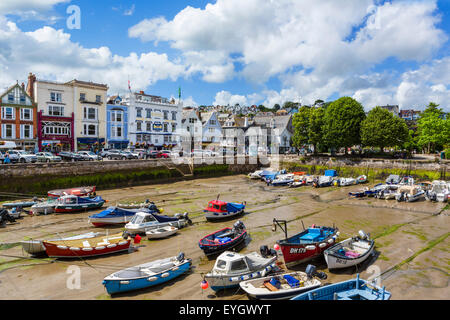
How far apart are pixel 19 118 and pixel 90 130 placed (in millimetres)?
10050

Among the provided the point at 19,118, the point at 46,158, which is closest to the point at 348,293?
the point at 46,158

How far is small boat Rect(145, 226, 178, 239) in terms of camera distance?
56.3 feet

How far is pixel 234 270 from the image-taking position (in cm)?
1164

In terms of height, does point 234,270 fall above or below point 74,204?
below

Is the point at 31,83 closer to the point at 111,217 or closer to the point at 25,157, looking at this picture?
the point at 25,157

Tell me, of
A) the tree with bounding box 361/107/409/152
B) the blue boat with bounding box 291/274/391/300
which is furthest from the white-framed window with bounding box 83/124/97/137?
the blue boat with bounding box 291/274/391/300

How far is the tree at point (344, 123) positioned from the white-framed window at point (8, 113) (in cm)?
5018

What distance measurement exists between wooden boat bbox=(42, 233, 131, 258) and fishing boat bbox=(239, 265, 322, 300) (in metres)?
7.79

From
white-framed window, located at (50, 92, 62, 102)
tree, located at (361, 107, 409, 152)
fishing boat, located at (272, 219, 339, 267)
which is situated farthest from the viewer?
white-framed window, located at (50, 92, 62, 102)

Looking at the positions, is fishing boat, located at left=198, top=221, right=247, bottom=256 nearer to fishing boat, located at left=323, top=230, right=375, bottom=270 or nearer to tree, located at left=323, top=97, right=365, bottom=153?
fishing boat, located at left=323, top=230, right=375, bottom=270

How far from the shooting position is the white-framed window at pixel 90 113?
46906mm

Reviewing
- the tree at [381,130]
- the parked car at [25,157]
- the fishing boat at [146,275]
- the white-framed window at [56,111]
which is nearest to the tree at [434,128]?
the tree at [381,130]

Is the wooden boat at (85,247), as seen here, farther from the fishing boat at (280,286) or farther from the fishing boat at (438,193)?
the fishing boat at (438,193)
